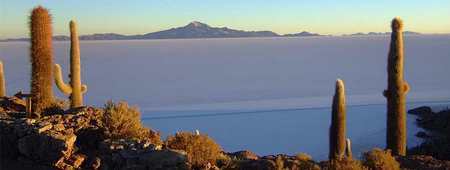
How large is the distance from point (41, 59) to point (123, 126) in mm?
3917

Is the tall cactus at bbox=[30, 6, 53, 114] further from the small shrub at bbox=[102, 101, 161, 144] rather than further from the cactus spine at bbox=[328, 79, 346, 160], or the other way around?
the cactus spine at bbox=[328, 79, 346, 160]

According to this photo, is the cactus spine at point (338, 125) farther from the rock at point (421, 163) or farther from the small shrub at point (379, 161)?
the small shrub at point (379, 161)

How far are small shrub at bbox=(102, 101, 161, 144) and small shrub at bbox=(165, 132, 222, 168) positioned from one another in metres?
0.52

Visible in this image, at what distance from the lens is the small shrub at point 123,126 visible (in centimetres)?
913

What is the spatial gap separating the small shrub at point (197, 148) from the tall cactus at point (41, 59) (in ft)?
15.9

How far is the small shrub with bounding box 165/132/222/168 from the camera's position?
26.0ft

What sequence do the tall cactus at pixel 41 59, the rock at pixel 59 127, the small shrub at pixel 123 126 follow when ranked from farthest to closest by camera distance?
the tall cactus at pixel 41 59 → the small shrub at pixel 123 126 → the rock at pixel 59 127

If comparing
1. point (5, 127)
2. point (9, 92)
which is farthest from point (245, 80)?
point (5, 127)

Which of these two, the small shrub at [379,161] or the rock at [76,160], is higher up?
the rock at [76,160]

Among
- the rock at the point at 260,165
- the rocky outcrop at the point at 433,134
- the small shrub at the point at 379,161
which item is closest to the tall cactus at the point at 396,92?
the rocky outcrop at the point at 433,134

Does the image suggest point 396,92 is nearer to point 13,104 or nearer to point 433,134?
point 13,104

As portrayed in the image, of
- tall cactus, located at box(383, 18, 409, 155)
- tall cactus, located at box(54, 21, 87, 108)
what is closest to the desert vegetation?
tall cactus, located at box(54, 21, 87, 108)

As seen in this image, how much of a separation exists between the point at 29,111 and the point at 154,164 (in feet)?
16.0

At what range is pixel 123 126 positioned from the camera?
934 cm
